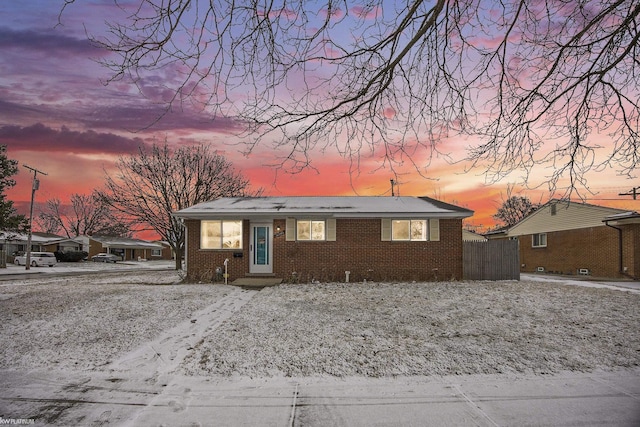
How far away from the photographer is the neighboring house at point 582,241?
1858 cm

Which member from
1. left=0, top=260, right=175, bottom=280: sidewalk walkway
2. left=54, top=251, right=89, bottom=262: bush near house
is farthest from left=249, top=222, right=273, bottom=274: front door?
left=54, top=251, right=89, bottom=262: bush near house

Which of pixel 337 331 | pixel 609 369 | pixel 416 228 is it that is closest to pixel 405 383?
pixel 337 331

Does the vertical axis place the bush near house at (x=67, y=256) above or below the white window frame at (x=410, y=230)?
below

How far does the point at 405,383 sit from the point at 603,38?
487 centimetres

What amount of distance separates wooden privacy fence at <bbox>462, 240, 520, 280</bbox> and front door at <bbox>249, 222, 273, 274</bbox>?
8.28 m

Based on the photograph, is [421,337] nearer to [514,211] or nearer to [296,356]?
[296,356]

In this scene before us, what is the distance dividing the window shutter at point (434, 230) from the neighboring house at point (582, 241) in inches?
214

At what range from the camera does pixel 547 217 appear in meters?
25.3

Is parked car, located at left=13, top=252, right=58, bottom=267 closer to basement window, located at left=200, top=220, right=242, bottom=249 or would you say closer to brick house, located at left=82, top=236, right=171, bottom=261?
brick house, located at left=82, top=236, right=171, bottom=261

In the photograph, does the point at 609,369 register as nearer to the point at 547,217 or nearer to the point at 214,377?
the point at 214,377

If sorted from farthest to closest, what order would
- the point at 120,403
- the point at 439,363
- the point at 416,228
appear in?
the point at 416,228, the point at 439,363, the point at 120,403

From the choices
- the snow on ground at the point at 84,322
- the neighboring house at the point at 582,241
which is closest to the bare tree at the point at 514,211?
the neighboring house at the point at 582,241

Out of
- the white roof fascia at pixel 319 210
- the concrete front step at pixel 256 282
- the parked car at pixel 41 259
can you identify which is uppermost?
the white roof fascia at pixel 319 210

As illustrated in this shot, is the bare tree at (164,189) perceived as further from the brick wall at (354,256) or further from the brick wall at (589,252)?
the brick wall at (589,252)
